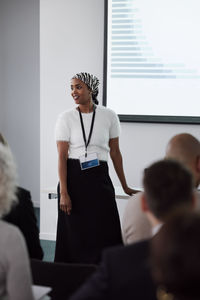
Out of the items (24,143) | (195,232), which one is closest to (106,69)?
(24,143)

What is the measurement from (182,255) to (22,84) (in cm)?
564

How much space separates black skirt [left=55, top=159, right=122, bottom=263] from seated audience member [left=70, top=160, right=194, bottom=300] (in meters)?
2.05

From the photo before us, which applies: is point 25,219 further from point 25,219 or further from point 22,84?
point 22,84

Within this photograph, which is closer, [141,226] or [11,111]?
[141,226]

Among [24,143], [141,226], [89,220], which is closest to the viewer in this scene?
[141,226]

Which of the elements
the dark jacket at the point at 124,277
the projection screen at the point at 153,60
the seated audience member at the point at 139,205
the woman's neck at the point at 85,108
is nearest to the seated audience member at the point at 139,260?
the dark jacket at the point at 124,277

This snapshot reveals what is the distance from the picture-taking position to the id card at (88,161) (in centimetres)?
335

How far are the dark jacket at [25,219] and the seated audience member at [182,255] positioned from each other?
4.10 feet

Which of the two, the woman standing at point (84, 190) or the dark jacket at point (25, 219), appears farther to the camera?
the woman standing at point (84, 190)

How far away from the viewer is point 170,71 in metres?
4.41

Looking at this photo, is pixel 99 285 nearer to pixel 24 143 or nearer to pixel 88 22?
pixel 88 22

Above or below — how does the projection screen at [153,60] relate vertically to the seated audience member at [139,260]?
above

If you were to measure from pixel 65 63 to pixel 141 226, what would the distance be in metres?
3.15

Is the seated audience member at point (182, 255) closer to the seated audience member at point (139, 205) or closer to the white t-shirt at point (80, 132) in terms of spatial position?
the seated audience member at point (139, 205)
